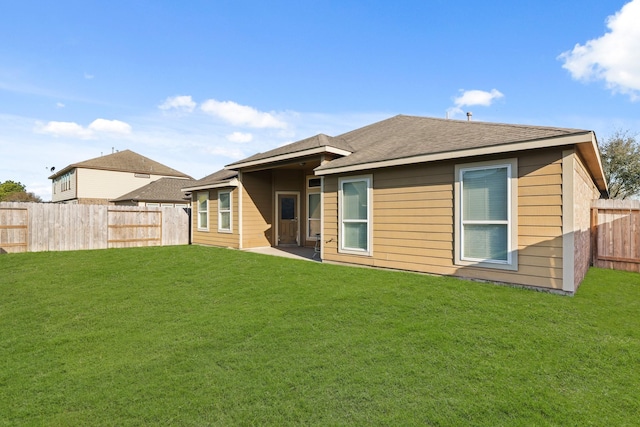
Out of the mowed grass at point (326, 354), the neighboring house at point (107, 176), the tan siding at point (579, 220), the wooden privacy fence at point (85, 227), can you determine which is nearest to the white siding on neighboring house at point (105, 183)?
the neighboring house at point (107, 176)

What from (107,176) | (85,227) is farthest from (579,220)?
(107,176)

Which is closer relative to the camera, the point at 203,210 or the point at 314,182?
the point at 314,182

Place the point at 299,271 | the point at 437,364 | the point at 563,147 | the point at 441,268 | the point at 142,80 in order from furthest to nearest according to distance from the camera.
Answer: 1. the point at 142,80
2. the point at 299,271
3. the point at 441,268
4. the point at 563,147
5. the point at 437,364

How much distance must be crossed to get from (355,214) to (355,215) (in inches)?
1.0

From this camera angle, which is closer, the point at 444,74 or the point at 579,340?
the point at 579,340

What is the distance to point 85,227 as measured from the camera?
1227 cm

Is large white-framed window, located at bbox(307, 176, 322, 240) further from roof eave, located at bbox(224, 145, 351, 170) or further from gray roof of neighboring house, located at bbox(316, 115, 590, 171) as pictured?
roof eave, located at bbox(224, 145, 351, 170)

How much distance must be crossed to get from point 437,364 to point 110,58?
42.8ft

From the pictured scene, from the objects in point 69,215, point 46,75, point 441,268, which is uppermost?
point 46,75

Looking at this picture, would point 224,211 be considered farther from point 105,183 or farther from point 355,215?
point 105,183

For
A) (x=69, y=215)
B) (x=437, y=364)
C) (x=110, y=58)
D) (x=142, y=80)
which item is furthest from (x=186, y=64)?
(x=437, y=364)

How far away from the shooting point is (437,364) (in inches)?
125

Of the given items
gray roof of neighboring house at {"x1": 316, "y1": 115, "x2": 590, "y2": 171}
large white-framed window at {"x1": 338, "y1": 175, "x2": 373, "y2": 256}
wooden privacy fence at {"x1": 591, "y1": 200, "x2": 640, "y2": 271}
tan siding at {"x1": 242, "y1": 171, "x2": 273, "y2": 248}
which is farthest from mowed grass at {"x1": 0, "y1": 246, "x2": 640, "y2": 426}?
tan siding at {"x1": 242, "y1": 171, "x2": 273, "y2": 248}

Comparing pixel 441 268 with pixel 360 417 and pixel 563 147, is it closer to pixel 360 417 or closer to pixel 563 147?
pixel 563 147
